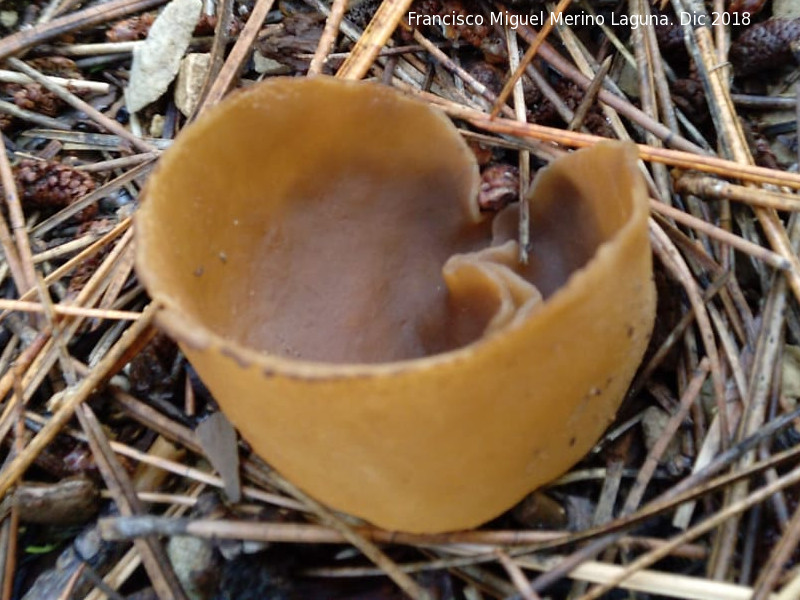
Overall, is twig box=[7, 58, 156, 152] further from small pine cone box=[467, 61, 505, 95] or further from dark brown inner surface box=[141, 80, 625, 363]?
small pine cone box=[467, 61, 505, 95]

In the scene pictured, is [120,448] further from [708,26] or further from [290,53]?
[708,26]

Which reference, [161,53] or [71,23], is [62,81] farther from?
[161,53]

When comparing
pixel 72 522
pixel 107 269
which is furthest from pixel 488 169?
pixel 72 522

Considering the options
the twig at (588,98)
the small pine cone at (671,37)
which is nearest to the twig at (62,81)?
the twig at (588,98)

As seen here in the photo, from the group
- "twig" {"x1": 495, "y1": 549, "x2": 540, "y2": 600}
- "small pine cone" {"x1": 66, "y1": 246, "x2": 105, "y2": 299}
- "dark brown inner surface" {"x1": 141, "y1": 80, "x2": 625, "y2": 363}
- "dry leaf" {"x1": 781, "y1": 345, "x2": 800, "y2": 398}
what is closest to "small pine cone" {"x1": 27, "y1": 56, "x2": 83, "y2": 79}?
"small pine cone" {"x1": 66, "y1": 246, "x2": 105, "y2": 299}

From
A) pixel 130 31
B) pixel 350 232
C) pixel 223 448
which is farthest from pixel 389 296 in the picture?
pixel 130 31

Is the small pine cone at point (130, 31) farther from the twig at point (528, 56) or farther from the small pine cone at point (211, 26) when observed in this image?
the twig at point (528, 56)
